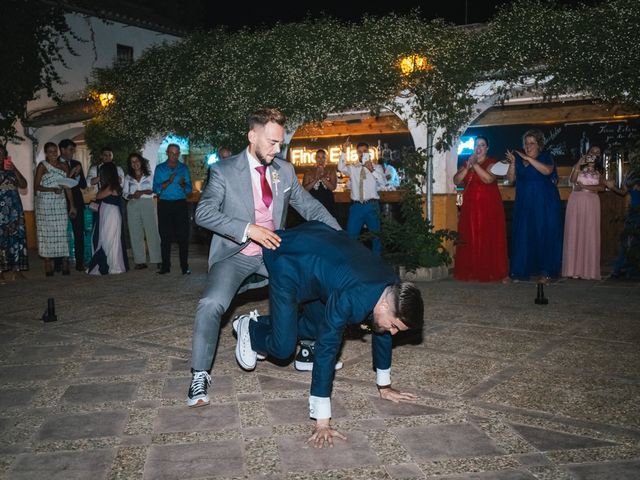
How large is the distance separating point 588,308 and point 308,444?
487 centimetres

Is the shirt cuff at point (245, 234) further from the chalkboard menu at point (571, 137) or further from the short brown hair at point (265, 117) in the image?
the chalkboard menu at point (571, 137)

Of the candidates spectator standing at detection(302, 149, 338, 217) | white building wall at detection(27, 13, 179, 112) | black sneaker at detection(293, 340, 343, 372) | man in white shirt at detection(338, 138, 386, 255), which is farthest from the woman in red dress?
white building wall at detection(27, 13, 179, 112)

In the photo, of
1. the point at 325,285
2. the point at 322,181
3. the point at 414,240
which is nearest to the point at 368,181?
the point at 322,181

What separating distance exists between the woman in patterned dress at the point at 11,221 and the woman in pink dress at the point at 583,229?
8.23 metres

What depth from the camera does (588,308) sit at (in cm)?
705

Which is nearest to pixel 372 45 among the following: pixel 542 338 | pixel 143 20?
pixel 542 338

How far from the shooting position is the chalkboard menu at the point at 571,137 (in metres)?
14.3

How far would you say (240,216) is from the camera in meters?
4.19

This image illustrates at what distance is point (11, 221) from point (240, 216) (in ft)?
22.0

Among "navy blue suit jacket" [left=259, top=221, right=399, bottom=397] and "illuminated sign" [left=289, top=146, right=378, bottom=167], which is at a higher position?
"illuminated sign" [left=289, top=146, right=378, bottom=167]

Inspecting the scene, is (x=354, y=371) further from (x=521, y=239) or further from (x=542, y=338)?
(x=521, y=239)

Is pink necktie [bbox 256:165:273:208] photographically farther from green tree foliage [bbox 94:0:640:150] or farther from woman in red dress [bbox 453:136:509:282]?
green tree foliage [bbox 94:0:640:150]

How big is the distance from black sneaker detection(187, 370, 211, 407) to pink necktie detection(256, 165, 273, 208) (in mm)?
1216

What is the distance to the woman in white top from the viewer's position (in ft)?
36.2
